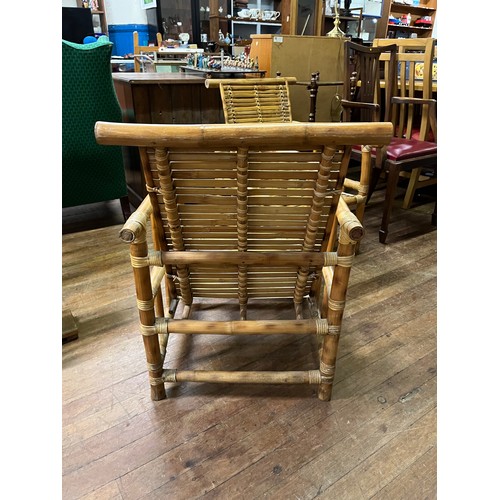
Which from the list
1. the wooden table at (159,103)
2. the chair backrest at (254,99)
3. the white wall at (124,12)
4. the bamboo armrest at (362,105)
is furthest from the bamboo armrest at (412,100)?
the white wall at (124,12)

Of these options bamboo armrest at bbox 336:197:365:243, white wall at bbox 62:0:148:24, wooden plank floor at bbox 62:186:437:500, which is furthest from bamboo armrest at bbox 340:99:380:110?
white wall at bbox 62:0:148:24

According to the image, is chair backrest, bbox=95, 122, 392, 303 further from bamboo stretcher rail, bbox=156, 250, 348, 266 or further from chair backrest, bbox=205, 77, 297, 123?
chair backrest, bbox=205, 77, 297, 123

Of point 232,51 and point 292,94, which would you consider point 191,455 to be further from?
point 232,51

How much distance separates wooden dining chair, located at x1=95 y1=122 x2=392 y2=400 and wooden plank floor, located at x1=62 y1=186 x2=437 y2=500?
107 mm

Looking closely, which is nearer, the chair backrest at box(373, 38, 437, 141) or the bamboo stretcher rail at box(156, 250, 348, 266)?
the bamboo stretcher rail at box(156, 250, 348, 266)

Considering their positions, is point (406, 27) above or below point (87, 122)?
above

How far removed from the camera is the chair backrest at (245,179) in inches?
36.7

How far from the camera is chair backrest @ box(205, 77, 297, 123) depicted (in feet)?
7.54

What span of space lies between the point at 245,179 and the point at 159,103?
6.21 feet

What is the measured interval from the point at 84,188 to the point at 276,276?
1583mm

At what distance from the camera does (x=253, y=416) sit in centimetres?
126

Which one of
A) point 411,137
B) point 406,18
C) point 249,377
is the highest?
point 406,18

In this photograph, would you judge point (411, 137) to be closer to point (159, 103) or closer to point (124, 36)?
point (159, 103)

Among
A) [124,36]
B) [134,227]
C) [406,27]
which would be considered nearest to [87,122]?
[134,227]
